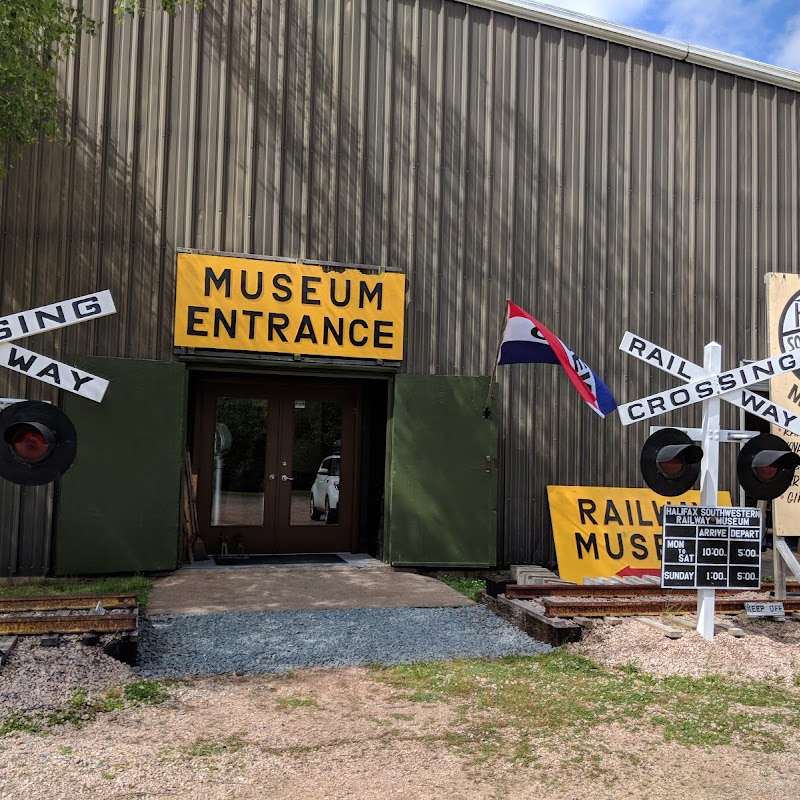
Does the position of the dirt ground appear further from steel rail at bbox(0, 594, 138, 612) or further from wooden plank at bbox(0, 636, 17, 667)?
steel rail at bbox(0, 594, 138, 612)

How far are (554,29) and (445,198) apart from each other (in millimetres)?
3044

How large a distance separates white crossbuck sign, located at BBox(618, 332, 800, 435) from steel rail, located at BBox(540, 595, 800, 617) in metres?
1.82

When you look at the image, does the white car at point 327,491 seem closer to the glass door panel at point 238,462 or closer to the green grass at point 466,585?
the glass door panel at point 238,462

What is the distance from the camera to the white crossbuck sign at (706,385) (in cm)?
675

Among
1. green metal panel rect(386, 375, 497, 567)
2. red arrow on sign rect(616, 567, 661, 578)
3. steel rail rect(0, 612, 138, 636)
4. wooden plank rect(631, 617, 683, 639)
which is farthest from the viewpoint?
red arrow on sign rect(616, 567, 661, 578)

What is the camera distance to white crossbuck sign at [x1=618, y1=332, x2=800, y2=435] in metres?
6.75

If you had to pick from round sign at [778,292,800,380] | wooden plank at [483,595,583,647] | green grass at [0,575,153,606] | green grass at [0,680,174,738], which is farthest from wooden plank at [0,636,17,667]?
round sign at [778,292,800,380]

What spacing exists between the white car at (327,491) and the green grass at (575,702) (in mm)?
5217

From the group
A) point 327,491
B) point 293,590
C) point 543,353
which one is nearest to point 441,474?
point 327,491

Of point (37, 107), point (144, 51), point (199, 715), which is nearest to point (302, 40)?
point (144, 51)

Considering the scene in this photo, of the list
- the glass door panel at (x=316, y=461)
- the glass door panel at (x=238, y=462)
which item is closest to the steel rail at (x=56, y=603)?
the glass door panel at (x=238, y=462)

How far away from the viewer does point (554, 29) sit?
445 inches

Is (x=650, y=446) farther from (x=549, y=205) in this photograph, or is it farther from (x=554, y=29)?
(x=554, y=29)

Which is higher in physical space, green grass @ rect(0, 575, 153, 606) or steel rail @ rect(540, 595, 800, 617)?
steel rail @ rect(540, 595, 800, 617)
